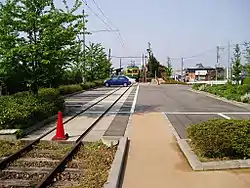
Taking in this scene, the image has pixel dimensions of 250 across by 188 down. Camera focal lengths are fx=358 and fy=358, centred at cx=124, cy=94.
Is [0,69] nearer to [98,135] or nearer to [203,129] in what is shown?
[98,135]

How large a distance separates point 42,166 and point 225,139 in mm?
3672

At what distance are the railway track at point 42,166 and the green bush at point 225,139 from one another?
2488mm

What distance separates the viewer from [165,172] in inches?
251

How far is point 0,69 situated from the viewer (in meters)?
13.0

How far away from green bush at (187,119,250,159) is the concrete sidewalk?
548mm

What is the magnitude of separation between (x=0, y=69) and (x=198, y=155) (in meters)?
8.63

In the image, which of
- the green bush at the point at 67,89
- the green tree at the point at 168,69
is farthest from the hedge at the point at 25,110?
the green tree at the point at 168,69

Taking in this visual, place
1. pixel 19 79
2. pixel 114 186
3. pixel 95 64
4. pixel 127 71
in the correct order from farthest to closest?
pixel 127 71 < pixel 95 64 < pixel 19 79 < pixel 114 186

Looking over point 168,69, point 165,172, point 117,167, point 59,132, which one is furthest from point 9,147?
point 168,69

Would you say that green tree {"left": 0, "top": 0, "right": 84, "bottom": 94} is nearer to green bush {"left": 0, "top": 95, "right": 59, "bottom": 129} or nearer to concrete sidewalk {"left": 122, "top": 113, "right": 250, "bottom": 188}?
green bush {"left": 0, "top": 95, "right": 59, "bottom": 129}

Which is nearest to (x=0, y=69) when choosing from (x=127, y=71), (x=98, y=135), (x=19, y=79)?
(x=19, y=79)

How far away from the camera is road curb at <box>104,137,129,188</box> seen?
551 cm

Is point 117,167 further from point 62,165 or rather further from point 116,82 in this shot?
point 116,82

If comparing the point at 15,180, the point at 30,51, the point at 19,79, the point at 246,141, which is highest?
the point at 30,51
